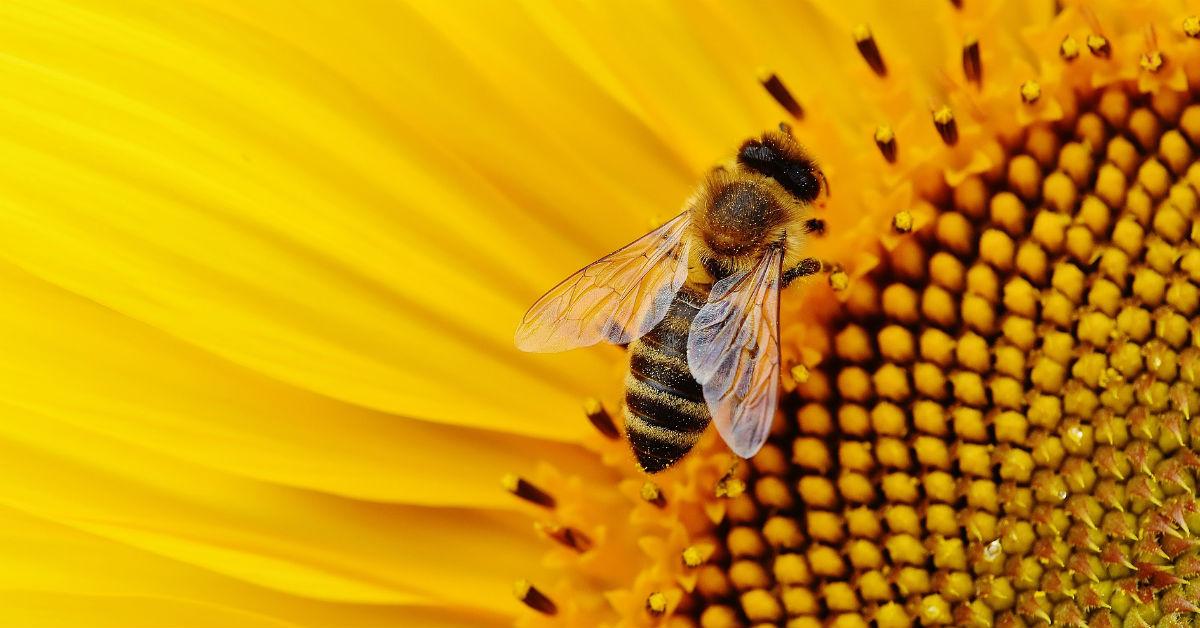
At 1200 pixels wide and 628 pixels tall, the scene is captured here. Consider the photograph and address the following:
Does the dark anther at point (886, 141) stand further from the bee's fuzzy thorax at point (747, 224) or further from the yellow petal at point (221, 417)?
the yellow petal at point (221, 417)

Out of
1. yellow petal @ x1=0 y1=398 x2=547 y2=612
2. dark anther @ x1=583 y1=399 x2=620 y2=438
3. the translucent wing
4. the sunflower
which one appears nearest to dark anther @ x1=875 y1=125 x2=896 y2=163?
the sunflower

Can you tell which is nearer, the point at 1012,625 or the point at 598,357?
the point at 1012,625

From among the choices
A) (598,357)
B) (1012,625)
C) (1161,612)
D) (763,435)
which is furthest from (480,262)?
(1161,612)

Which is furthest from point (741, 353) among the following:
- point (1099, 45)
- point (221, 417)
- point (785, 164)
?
point (221, 417)

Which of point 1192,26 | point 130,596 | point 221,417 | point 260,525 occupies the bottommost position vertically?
point 1192,26

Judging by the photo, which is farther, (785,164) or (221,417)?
(221,417)

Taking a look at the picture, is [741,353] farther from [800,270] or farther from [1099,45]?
[1099,45]

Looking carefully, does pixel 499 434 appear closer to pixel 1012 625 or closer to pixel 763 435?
pixel 763 435
